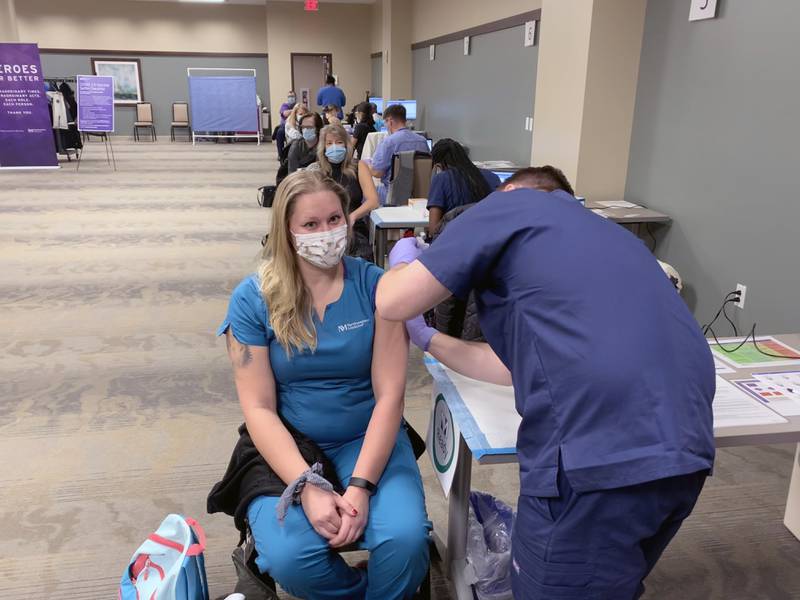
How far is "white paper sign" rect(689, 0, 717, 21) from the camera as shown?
3.39m

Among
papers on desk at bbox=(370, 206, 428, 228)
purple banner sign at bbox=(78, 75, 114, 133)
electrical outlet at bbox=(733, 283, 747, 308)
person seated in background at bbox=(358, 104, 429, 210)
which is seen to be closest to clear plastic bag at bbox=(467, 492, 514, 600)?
electrical outlet at bbox=(733, 283, 747, 308)

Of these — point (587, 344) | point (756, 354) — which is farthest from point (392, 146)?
point (587, 344)

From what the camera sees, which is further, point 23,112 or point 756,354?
point 23,112

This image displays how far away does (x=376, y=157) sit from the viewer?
553cm

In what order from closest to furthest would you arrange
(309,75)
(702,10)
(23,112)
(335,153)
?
(702,10) < (335,153) < (23,112) < (309,75)

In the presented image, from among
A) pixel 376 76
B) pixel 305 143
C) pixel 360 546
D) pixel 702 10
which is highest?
pixel 376 76

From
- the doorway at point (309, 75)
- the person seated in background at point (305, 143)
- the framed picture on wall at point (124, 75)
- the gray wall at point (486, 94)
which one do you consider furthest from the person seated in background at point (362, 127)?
the framed picture on wall at point (124, 75)

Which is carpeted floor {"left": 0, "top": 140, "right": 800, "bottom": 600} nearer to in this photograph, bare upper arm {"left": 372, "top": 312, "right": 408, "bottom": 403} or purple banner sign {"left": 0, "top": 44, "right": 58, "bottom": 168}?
bare upper arm {"left": 372, "top": 312, "right": 408, "bottom": 403}

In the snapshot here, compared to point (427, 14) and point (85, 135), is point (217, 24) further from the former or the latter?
point (427, 14)

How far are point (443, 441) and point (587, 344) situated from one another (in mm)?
722

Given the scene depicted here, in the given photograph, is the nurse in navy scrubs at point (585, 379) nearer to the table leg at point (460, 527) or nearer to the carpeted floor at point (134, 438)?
the table leg at point (460, 527)

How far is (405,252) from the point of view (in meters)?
1.69

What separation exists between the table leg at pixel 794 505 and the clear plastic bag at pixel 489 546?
3.38 ft

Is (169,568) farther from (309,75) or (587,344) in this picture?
(309,75)
